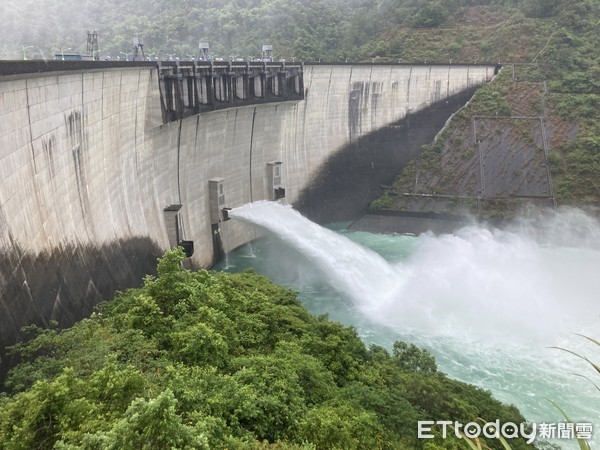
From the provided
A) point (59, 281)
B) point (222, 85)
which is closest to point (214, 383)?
point (59, 281)

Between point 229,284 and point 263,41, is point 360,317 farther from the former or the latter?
point 263,41

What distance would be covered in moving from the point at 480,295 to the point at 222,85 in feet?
41.4

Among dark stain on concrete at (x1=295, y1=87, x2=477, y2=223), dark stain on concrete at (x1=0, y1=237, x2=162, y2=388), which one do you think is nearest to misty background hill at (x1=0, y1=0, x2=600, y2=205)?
dark stain on concrete at (x1=295, y1=87, x2=477, y2=223)

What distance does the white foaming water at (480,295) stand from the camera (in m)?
15.4

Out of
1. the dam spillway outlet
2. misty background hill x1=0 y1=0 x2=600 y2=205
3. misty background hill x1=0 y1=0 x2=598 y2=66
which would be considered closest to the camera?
the dam spillway outlet

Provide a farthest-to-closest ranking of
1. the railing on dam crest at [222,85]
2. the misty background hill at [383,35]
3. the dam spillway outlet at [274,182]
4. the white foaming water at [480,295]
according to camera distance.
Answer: the misty background hill at [383,35] → the dam spillway outlet at [274,182] → the railing on dam crest at [222,85] → the white foaming water at [480,295]

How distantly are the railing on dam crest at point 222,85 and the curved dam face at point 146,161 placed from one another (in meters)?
0.55

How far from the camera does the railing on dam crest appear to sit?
19.1 metres

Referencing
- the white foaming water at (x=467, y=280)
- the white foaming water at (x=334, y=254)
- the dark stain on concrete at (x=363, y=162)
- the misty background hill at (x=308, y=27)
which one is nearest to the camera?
the white foaming water at (x=467, y=280)

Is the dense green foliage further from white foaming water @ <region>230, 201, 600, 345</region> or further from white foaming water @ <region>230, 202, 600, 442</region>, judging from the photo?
white foaming water @ <region>230, 201, 600, 345</region>

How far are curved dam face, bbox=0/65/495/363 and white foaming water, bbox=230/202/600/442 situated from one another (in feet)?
9.40

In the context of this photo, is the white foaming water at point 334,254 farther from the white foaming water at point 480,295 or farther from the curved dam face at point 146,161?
the curved dam face at point 146,161

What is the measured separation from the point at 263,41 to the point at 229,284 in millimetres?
36267

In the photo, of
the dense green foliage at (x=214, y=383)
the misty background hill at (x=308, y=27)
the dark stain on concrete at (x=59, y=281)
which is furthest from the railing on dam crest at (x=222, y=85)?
the misty background hill at (x=308, y=27)
